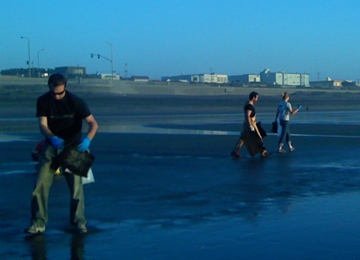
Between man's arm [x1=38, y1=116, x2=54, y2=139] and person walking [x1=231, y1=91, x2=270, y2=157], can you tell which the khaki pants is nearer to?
man's arm [x1=38, y1=116, x2=54, y2=139]

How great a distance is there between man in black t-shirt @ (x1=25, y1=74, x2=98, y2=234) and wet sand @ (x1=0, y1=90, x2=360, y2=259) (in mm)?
234

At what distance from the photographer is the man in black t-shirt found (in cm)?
688

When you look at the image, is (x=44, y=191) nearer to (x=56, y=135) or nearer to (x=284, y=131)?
(x=56, y=135)

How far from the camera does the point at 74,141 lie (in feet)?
23.2

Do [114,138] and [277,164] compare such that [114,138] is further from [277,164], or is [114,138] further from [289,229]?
[289,229]

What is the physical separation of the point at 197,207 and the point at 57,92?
8.89ft

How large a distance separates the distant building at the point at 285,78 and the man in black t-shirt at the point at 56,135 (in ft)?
501

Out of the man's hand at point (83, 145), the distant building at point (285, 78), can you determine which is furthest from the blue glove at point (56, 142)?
the distant building at point (285, 78)

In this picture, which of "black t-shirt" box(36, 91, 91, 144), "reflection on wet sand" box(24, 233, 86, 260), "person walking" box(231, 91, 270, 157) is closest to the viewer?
"reflection on wet sand" box(24, 233, 86, 260)

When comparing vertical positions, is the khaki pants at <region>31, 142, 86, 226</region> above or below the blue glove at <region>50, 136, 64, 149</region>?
below

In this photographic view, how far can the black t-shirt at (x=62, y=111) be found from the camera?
690 cm

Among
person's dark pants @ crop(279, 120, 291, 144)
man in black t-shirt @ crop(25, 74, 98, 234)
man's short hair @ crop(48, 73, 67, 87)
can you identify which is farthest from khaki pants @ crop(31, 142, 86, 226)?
person's dark pants @ crop(279, 120, 291, 144)

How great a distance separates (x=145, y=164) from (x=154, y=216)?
17.4 ft

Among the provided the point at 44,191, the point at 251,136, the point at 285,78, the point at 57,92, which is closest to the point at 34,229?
the point at 44,191
